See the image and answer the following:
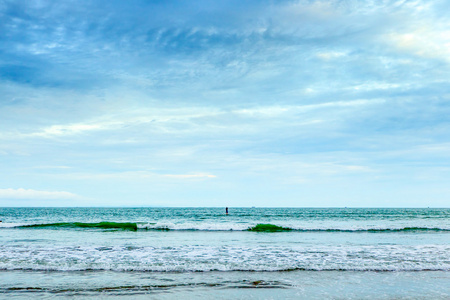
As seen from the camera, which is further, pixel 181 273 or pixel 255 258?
pixel 255 258

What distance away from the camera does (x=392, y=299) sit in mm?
8727

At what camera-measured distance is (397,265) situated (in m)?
13.2

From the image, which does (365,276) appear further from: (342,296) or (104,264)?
(104,264)

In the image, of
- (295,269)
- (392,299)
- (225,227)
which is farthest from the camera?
(225,227)

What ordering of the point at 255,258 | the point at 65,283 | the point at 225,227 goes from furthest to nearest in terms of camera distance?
the point at 225,227 < the point at 255,258 < the point at 65,283

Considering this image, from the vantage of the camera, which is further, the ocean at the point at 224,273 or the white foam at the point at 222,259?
the white foam at the point at 222,259

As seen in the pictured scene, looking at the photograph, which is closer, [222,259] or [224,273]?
[224,273]

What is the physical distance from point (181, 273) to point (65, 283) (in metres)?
3.64

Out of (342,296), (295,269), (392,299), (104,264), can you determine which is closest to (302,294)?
(342,296)

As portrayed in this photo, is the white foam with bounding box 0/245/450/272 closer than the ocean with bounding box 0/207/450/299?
No

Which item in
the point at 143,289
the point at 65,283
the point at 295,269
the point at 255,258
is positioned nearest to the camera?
the point at 143,289

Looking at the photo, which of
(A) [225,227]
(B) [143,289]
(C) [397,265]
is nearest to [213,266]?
(B) [143,289]

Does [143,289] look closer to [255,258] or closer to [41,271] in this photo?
[41,271]

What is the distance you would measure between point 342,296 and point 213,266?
515cm
